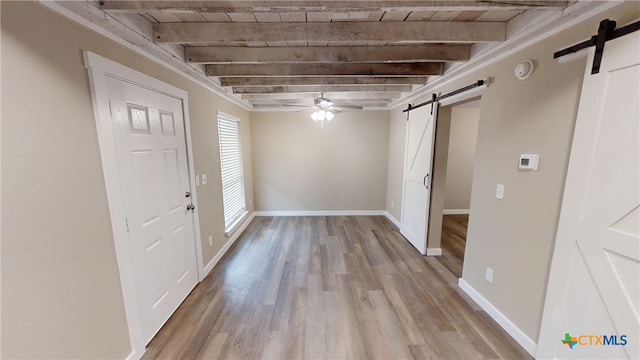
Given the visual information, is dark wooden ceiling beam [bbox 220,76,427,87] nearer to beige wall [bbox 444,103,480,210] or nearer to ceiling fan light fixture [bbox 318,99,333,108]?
ceiling fan light fixture [bbox 318,99,333,108]

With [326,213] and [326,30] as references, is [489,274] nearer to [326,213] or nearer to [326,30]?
[326,30]

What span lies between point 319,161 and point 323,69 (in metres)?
2.61

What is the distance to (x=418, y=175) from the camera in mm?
3457

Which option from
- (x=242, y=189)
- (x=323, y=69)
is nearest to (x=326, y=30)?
(x=323, y=69)

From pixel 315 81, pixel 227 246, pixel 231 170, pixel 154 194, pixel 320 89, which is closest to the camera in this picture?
pixel 154 194

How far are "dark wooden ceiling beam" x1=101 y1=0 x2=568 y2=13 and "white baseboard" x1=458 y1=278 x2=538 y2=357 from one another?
2.34 meters

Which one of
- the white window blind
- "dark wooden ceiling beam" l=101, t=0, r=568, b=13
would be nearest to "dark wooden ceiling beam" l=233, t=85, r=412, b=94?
the white window blind

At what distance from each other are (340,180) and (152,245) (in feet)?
12.3

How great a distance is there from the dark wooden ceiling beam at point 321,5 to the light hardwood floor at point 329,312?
2.42m

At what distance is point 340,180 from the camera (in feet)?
16.8

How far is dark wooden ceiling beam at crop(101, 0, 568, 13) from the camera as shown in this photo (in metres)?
1.31

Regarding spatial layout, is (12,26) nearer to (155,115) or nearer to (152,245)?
(155,115)

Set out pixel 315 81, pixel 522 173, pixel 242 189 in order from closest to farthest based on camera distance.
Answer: pixel 522 173
pixel 315 81
pixel 242 189

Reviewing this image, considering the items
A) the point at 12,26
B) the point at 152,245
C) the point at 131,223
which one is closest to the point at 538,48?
the point at 12,26
